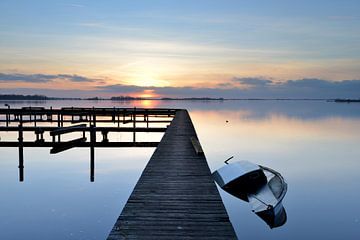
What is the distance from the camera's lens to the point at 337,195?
15328 millimetres

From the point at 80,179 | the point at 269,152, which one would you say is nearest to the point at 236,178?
the point at 80,179

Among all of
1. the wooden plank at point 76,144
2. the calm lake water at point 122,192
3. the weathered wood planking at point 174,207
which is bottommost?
the calm lake water at point 122,192

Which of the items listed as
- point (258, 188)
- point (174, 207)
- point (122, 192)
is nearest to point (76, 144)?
point (122, 192)

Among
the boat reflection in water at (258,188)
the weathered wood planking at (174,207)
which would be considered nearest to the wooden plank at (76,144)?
the boat reflection in water at (258,188)

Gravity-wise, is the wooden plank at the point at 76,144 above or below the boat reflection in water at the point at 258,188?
above

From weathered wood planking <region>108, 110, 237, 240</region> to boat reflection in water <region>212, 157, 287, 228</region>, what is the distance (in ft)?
10.9

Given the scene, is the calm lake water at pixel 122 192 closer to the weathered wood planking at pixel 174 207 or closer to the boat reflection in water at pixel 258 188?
the boat reflection in water at pixel 258 188

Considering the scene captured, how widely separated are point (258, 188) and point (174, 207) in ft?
25.8

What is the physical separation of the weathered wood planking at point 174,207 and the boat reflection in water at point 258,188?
130 inches

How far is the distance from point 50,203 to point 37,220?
78.1 inches

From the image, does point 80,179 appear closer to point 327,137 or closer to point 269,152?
point 269,152

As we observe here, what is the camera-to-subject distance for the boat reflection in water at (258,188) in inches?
430

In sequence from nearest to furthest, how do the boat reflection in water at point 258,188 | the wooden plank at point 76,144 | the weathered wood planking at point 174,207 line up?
the weathered wood planking at point 174,207, the boat reflection in water at point 258,188, the wooden plank at point 76,144

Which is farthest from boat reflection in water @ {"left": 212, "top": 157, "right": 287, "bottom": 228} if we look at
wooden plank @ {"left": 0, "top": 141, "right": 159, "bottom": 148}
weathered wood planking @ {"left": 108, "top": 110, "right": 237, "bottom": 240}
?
wooden plank @ {"left": 0, "top": 141, "right": 159, "bottom": 148}
